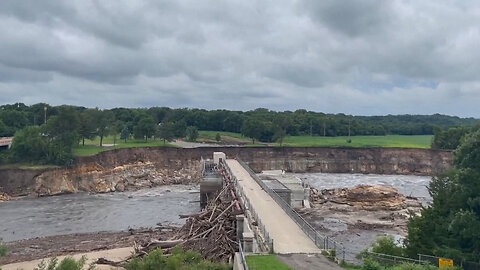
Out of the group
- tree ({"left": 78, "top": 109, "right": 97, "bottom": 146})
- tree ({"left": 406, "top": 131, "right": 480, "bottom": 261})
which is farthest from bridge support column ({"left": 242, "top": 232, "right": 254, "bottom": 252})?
tree ({"left": 78, "top": 109, "right": 97, "bottom": 146})

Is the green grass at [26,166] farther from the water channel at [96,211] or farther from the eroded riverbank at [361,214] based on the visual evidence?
the eroded riverbank at [361,214]

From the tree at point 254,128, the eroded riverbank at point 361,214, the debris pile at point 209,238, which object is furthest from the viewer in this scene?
the tree at point 254,128

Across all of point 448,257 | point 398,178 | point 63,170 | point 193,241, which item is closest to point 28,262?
point 193,241

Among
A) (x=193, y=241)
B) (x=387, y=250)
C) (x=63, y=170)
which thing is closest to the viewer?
(x=387, y=250)

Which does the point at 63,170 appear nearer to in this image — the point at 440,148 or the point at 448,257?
the point at 448,257

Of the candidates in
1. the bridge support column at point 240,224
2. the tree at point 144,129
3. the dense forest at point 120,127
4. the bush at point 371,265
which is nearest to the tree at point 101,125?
the dense forest at point 120,127

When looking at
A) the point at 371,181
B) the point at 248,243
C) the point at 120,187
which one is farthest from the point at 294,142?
the point at 248,243
